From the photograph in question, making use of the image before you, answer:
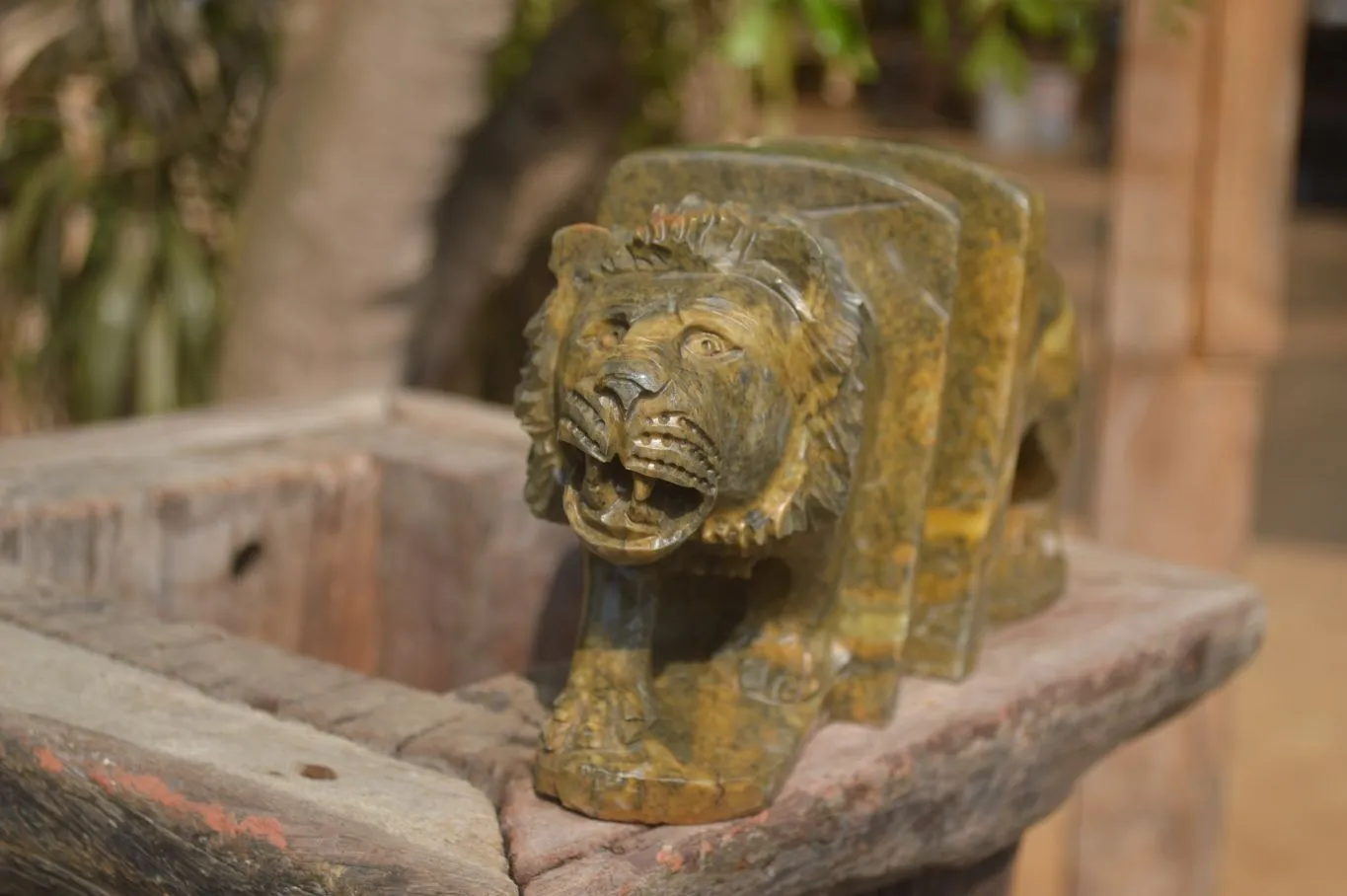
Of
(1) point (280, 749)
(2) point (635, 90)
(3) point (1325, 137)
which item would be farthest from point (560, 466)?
(3) point (1325, 137)

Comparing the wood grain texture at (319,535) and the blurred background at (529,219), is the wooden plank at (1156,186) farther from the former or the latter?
the wood grain texture at (319,535)

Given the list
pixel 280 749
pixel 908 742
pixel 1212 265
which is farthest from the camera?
pixel 1212 265

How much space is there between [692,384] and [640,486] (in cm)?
7

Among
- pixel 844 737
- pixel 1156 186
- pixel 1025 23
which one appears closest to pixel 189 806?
pixel 844 737

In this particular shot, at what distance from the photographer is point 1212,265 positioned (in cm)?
235

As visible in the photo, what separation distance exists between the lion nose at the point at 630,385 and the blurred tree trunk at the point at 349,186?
58.9 inches

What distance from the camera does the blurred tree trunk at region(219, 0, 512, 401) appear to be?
2426 mm

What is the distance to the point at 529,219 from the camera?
294 cm

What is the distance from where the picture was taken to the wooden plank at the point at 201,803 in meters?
0.98

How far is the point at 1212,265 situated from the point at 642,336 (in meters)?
1.52

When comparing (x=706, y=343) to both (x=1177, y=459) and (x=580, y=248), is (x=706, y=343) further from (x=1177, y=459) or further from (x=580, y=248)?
(x=1177, y=459)

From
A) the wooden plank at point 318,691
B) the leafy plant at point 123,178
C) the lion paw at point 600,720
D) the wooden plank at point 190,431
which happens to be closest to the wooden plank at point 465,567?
the wooden plank at point 190,431

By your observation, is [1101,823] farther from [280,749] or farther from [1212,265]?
[280,749]

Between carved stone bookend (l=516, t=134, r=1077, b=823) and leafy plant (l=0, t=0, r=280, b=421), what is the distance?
7.14ft
